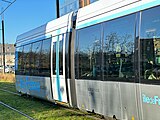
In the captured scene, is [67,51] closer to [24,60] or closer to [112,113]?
[112,113]

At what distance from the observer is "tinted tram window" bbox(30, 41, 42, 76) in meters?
14.3

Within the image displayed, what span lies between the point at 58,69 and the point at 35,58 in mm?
3446

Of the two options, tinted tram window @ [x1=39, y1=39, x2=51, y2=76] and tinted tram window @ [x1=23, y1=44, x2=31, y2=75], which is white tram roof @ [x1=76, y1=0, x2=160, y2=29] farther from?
tinted tram window @ [x1=23, y1=44, x2=31, y2=75]

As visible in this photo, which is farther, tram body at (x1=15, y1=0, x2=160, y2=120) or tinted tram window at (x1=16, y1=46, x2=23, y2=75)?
tinted tram window at (x1=16, y1=46, x2=23, y2=75)

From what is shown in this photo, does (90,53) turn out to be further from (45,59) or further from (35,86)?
(35,86)

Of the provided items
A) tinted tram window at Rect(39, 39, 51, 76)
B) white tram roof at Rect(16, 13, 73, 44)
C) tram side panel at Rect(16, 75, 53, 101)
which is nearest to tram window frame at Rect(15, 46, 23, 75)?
tram side panel at Rect(16, 75, 53, 101)

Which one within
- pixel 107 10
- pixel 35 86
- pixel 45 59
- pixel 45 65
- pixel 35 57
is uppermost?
pixel 107 10

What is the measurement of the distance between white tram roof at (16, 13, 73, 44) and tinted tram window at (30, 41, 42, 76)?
0.38 metres

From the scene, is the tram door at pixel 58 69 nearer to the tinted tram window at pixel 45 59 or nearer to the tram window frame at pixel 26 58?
the tinted tram window at pixel 45 59

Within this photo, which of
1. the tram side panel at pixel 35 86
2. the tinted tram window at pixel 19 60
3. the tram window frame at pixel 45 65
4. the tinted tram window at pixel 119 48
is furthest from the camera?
the tinted tram window at pixel 19 60

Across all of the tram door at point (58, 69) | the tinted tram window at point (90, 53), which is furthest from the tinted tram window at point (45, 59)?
the tinted tram window at point (90, 53)

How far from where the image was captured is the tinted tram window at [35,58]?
14.3 metres

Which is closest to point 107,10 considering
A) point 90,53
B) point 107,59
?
point 107,59

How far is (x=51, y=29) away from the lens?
12.6 metres
